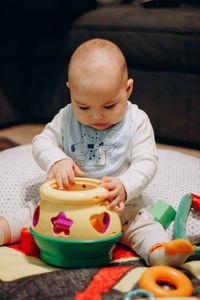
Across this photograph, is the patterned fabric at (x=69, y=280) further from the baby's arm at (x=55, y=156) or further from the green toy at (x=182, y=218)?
the baby's arm at (x=55, y=156)

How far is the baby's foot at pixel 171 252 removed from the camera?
2.50 feet

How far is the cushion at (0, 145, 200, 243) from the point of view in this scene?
1.04 metres

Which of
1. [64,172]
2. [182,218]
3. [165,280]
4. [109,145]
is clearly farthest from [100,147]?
[165,280]

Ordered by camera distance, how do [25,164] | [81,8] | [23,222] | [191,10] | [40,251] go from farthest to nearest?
1. [81,8]
2. [191,10]
3. [25,164]
4. [23,222]
5. [40,251]

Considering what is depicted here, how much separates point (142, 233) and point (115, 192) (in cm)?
14

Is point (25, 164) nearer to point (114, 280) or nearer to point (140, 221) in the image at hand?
point (140, 221)

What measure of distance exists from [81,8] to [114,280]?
1558 mm

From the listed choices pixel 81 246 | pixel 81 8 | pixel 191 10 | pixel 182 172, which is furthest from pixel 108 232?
pixel 81 8

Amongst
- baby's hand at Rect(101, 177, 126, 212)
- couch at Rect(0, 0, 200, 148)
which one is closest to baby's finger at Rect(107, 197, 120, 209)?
baby's hand at Rect(101, 177, 126, 212)

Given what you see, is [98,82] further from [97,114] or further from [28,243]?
[28,243]

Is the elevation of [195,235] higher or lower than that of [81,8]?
lower

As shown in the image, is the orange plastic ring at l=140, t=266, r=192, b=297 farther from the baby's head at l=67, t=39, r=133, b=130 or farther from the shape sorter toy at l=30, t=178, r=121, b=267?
the baby's head at l=67, t=39, r=133, b=130

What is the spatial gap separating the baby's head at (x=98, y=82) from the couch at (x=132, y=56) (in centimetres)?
89

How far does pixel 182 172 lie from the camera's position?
1204 mm
